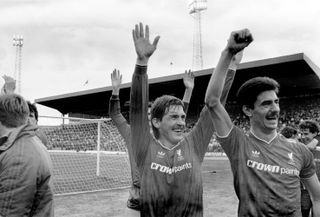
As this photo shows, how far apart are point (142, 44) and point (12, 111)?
101 cm

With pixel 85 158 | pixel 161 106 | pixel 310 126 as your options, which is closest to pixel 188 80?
pixel 161 106

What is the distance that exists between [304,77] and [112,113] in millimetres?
25082

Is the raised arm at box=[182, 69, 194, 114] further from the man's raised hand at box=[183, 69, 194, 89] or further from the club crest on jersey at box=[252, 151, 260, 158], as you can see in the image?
the club crest on jersey at box=[252, 151, 260, 158]

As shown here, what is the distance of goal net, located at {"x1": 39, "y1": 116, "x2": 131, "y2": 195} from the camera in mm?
12316

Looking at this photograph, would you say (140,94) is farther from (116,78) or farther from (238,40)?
(116,78)

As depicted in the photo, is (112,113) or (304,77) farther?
(304,77)

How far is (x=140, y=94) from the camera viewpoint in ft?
8.75

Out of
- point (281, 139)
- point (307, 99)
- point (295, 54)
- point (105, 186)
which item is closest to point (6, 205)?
point (281, 139)

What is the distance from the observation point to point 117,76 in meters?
3.88

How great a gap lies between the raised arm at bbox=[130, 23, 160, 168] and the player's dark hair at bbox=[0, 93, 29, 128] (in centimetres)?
76

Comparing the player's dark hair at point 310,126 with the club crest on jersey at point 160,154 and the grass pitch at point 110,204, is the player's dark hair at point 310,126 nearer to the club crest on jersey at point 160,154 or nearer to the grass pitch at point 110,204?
the grass pitch at point 110,204

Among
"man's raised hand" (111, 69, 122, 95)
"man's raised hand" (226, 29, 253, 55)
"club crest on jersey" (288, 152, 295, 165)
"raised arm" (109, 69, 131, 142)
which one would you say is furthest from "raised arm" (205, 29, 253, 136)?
"man's raised hand" (111, 69, 122, 95)

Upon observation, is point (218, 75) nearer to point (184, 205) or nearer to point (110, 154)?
point (184, 205)

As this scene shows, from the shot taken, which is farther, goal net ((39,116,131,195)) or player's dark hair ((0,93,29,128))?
goal net ((39,116,131,195))
